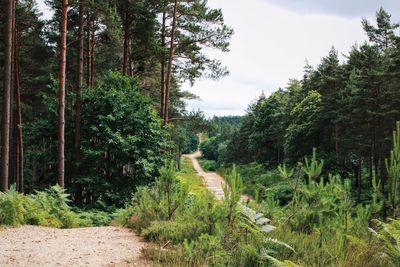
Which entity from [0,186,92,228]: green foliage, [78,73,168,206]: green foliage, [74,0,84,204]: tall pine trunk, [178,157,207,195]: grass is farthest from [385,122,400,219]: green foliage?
[74,0,84,204]: tall pine trunk

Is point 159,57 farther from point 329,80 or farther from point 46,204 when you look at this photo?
point 329,80

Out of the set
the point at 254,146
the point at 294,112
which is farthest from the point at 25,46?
the point at 254,146

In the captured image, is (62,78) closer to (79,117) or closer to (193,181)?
(79,117)

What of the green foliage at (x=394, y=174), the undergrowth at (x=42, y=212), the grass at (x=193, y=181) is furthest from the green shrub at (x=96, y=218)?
the green foliage at (x=394, y=174)

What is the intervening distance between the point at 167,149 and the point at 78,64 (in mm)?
5672

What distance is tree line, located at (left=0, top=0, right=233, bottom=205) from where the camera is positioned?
13.9 m

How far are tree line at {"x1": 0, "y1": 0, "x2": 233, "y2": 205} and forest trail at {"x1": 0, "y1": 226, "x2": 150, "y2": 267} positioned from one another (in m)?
5.37

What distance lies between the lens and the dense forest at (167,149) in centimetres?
527

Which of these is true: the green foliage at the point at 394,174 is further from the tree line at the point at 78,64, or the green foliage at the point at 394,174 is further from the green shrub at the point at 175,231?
the tree line at the point at 78,64

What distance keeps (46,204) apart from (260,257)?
885 cm

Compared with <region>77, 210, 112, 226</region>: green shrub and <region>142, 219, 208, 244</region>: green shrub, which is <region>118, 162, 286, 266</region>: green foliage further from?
<region>77, 210, 112, 226</region>: green shrub

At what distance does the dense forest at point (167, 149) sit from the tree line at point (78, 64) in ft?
0.22

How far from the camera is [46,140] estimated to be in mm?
16094

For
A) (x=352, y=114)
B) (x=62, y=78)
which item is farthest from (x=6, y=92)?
(x=352, y=114)
